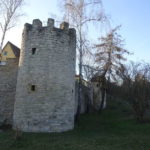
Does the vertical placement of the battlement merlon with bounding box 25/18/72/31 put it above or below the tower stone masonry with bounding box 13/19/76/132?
above

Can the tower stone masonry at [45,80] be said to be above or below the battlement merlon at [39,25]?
below

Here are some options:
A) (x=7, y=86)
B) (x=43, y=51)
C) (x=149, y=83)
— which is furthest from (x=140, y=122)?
(x=7, y=86)

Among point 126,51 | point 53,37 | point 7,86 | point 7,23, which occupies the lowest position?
point 7,86

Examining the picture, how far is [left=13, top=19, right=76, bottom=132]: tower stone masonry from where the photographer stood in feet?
41.6

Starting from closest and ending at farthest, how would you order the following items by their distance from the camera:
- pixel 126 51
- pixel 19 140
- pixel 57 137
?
pixel 19 140 < pixel 57 137 < pixel 126 51

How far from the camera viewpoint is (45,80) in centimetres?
1294

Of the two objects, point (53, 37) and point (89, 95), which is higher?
point (53, 37)

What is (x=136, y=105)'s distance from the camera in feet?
54.5

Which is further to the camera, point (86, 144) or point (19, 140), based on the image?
point (19, 140)

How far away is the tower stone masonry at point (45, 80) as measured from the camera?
12666 mm

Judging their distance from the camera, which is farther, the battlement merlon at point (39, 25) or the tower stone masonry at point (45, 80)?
the battlement merlon at point (39, 25)

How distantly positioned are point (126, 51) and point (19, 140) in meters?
15.7

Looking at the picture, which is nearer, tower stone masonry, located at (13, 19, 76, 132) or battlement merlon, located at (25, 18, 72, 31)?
tower stone masonry, located at (13, 19, 76, 132)

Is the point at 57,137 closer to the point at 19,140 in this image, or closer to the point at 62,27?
the point at 19,140
